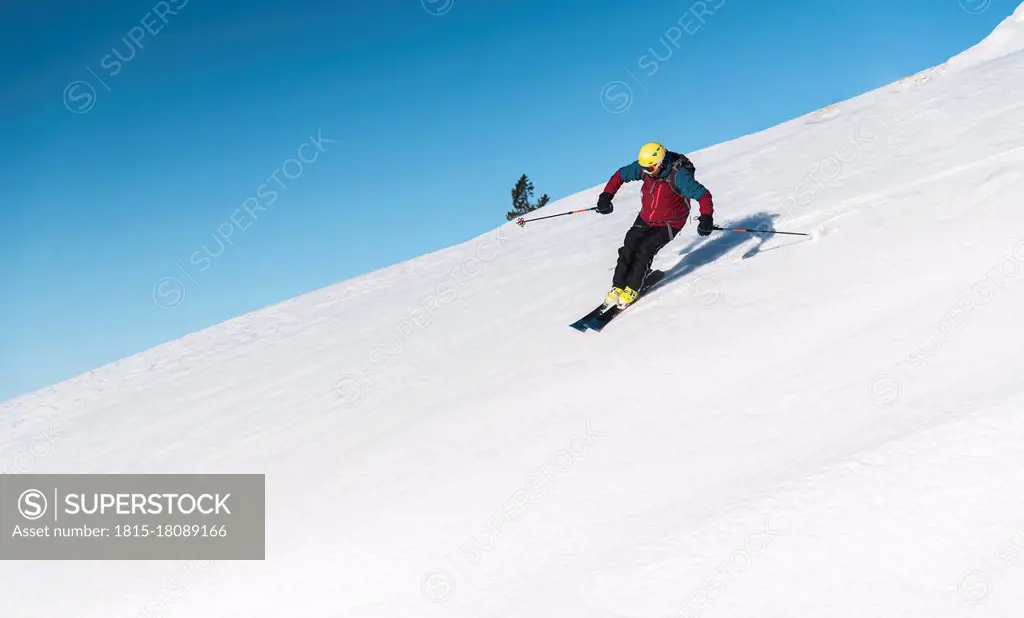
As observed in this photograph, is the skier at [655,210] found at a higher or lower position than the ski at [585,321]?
higher

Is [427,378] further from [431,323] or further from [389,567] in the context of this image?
[389,567]

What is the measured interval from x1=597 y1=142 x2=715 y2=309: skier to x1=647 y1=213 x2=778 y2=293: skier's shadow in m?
0.66

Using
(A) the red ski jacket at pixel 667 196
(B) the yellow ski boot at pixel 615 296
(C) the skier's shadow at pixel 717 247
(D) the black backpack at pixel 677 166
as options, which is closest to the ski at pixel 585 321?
(B) the yellow ski boot at pixel 615 296

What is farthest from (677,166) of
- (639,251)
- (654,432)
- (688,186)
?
(654,432)

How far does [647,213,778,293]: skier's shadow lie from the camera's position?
934cm

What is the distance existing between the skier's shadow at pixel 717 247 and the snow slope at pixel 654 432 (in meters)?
0.05

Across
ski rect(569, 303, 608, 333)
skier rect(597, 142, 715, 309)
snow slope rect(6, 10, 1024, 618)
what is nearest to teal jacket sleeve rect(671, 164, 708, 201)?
skier rect(597, 142, 715, 309)

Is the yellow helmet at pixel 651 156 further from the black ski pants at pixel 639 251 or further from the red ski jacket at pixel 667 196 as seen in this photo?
the black ski pants at pixel 639 251

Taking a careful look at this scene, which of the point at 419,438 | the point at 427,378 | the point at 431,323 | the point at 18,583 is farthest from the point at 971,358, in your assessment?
the point at 18,583

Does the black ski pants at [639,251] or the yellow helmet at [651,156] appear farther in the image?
the black ski pants at [639,251]

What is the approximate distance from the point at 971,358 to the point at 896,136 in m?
7.80

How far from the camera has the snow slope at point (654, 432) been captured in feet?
14.5

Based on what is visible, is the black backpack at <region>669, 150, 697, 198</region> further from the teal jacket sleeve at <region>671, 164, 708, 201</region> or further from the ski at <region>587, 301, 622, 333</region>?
the ski at <region>587, 301, 622, 333</region>

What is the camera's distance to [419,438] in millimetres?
7031
